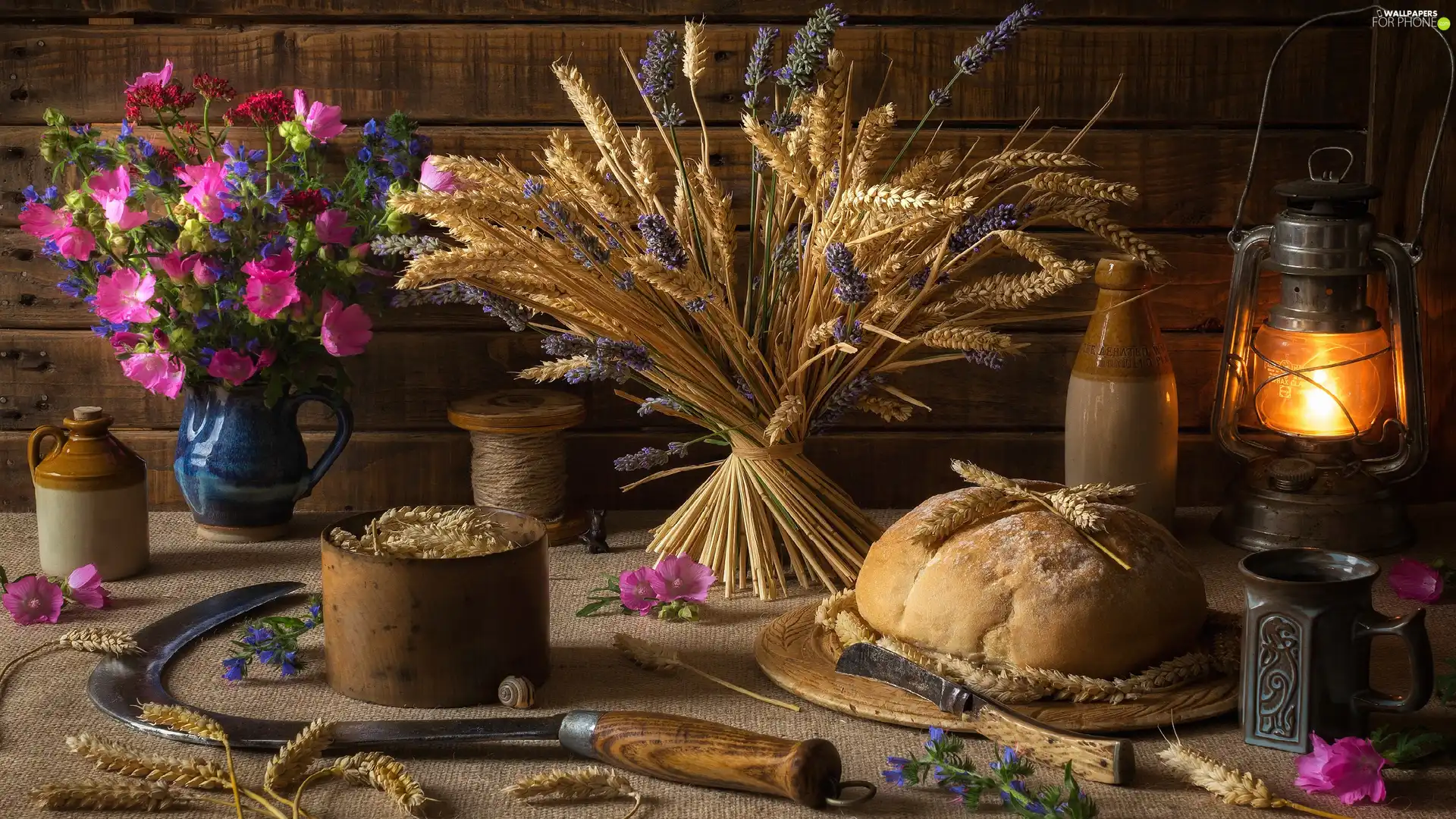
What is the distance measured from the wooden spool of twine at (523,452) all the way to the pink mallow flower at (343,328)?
142 millimetres

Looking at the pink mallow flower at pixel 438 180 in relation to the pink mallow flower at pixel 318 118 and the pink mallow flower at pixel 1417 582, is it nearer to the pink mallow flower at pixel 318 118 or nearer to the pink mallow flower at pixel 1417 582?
the pink mallow flower at pixel 318 118

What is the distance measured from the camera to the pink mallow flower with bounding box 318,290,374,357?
1.83m

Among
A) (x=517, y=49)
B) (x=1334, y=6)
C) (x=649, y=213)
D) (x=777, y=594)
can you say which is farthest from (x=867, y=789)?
(x=1334, y=6)

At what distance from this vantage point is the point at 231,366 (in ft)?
5.96

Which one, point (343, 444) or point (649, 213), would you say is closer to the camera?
point (649, 213)

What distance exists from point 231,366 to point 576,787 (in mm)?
854

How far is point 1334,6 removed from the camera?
2006 millimetres

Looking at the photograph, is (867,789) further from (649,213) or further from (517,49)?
(517,49)

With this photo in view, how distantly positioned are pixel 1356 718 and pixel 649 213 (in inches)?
33.9

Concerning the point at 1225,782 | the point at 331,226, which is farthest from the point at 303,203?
the point at 1225,782

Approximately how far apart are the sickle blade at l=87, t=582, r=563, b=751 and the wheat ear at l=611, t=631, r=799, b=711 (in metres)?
0.20

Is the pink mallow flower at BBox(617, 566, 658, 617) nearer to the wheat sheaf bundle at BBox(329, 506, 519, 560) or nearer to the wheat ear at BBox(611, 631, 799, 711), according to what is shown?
the wheat ear at BBox(611, 631, 799, 711)

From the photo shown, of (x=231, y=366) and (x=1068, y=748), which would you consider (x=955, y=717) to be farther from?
(x=231, y=366)

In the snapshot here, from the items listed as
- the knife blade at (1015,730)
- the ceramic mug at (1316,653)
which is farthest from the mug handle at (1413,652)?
the knife blade at (1015,730)
